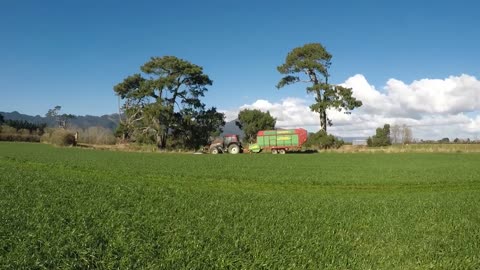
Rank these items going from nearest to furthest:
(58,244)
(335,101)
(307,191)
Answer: (58,244) < (307,191) < (335,101)

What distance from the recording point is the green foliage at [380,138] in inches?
2421

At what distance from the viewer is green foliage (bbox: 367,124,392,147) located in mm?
61500

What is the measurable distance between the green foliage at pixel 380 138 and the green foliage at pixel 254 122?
23.7 meters

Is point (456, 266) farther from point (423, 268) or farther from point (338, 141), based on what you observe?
point (338, 141)

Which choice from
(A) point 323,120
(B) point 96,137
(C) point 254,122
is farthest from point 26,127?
(A) point 323,120

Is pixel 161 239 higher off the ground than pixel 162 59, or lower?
lower

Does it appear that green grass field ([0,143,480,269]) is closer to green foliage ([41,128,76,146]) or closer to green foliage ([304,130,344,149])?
green foliage ([304,130,344,149])

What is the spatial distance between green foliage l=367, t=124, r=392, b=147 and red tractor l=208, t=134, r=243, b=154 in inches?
887

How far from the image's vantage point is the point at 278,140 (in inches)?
1978

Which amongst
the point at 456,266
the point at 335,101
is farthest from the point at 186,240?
the point at 335,101

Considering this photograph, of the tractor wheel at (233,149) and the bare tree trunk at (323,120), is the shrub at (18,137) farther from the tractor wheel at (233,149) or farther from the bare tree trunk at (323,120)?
the bare tree trunk at (323,120)

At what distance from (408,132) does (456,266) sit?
10202 centimetres

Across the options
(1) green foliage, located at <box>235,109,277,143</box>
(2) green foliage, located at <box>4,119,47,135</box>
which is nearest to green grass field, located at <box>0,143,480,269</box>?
(1) green foliage, located at <box>235,109,277,143</box>

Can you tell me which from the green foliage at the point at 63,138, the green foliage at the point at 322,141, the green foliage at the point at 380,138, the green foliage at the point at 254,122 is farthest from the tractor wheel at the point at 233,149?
the green foliage at the point at 254,122
